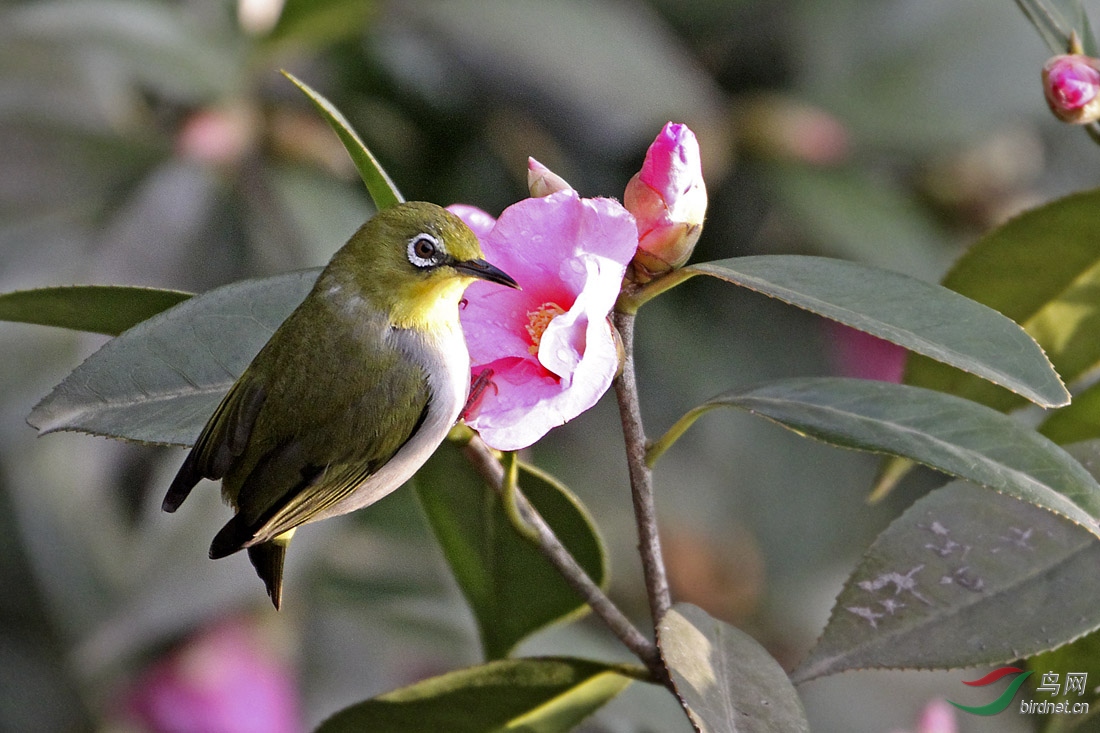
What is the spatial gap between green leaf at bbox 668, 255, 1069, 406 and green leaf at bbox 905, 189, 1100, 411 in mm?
294

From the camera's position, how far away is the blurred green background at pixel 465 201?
5.27ft

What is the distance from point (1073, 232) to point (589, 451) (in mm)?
1030

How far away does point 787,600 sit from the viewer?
1984 mm

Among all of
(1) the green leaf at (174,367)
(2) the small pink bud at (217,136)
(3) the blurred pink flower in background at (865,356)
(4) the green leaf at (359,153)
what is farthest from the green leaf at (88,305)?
(3) the blurred pink flower in background at (865,356)

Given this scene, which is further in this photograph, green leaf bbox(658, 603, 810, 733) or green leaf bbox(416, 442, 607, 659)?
green leaf bbox(416, 442, 607, 659)

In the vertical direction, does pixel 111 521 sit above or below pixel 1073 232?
below

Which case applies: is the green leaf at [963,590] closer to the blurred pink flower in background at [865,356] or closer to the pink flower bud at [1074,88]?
the pink flower bud at [1074,88]

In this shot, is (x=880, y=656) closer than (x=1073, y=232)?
Yes

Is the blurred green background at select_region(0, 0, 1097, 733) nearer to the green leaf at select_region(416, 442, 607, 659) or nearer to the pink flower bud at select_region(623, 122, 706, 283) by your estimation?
the green leaf at select_region(416, 442, 607, 659)

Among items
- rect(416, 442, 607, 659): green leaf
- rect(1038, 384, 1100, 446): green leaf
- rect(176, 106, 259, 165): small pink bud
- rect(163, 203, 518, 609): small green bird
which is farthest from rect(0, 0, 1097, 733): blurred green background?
rect(163, 203, 518, 609): small green bird

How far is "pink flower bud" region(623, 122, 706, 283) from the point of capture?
670mm

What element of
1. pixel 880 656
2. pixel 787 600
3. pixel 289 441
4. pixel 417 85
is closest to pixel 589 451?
pixel 787 600

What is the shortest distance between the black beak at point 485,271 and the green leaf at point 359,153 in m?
0.07

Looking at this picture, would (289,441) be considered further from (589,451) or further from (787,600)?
(787,600)
